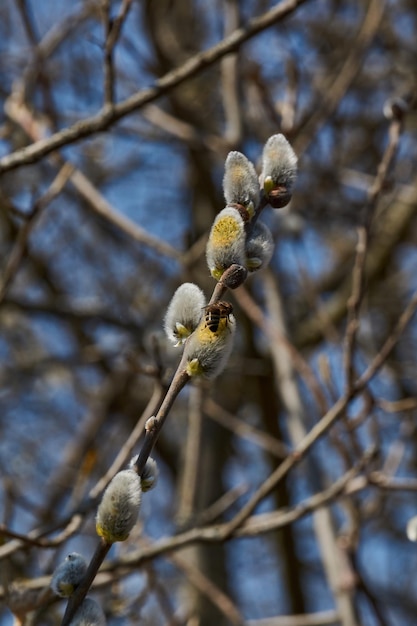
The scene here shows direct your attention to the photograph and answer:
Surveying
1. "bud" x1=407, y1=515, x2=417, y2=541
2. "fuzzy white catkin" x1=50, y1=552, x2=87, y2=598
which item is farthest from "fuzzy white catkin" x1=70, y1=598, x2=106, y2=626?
"bud" x1=407, y1=515, x2=417, y2=541

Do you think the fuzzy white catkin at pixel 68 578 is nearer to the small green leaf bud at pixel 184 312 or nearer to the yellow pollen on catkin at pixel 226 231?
the small green leaf bud at pixel 184 312

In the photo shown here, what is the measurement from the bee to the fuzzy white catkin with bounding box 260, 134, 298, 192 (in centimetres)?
22

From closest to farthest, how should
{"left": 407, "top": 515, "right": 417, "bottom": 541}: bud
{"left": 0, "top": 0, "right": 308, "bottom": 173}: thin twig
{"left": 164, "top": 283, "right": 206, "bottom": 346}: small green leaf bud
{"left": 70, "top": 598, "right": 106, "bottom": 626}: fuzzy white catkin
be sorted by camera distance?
{"left": 70, "top": 598, "right": 106, "bottom": 626}: fuzzy white catkin → {"left": 164, "top": 283, "right": 206, "bottom": 346}: small green leaf bud → {"left": 407, "top": 515, "right": 417, "bottom": 541}: bud → {"left": 0, "top": 0, "right": 308, "bottom": 173}: thin twig

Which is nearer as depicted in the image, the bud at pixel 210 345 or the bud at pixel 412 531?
the bud at pixel 210 345

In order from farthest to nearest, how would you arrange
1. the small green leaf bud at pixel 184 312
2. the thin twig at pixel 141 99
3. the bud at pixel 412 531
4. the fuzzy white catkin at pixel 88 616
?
the thin twig at pixel 141 99
the bud at pixel 412 531
the small green leaf bud at pixel 184 312
the fuzzy white catkin at pixel 88 616

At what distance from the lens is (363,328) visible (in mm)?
3191

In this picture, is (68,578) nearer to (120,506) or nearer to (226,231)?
(120,506)

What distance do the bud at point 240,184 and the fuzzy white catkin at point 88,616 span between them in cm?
46

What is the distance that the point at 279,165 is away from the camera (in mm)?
1033

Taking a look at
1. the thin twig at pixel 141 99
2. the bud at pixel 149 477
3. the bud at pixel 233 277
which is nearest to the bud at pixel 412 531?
the bud at pixel 149 477

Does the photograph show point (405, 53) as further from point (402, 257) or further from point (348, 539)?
point (348, 539)

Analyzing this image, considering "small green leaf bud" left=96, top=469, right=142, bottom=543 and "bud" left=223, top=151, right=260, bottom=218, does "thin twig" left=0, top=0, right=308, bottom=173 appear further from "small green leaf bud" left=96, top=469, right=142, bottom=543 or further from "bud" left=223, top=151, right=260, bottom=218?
"small green leaf bud" left=96, top=469, right=142, bottom=543

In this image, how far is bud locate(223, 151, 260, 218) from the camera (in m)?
0.97

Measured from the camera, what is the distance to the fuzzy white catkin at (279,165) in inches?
40.8
